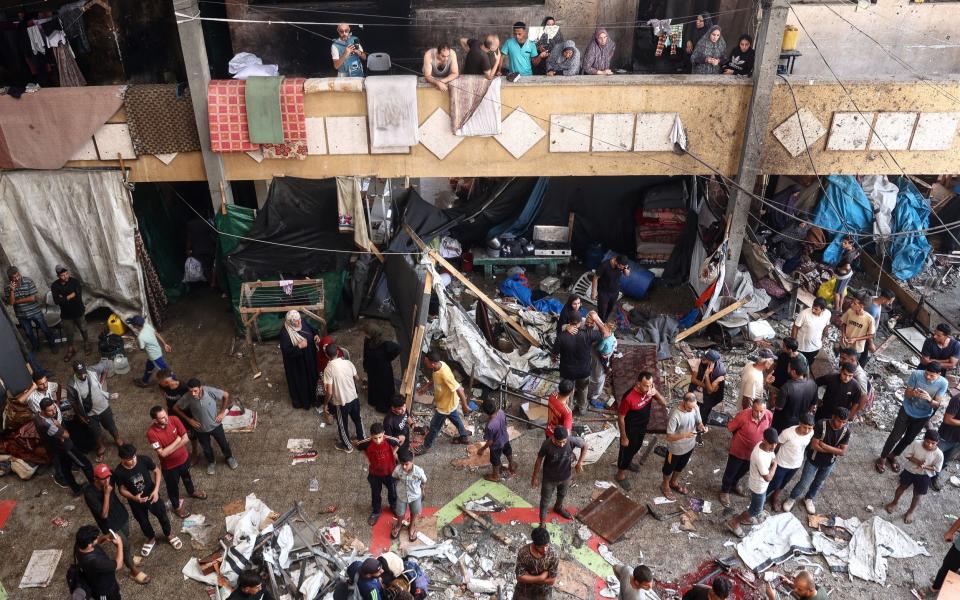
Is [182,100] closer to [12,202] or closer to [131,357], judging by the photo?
[12,202]

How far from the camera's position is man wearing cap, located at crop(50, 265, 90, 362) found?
10797 millimetres

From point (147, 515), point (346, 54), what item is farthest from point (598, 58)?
point (147, 515)

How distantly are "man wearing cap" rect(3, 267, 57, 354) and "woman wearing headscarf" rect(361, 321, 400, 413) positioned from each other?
18.5 ft

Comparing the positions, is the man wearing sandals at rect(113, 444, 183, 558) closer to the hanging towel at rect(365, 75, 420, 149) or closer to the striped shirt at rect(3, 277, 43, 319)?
the striped shirt at rect(3, 277, 43, 319)

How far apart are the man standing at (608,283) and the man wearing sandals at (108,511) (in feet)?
23.5

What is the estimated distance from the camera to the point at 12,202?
11.2 meters

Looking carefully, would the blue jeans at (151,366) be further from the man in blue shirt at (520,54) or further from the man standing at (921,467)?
the man standing at (921,467)

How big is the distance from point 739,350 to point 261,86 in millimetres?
8444

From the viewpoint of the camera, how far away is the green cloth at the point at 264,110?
10234 millimetres

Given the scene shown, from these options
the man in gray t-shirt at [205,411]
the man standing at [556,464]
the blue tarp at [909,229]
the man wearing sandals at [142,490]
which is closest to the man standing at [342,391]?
the man in gray t-shirt at [205,411]

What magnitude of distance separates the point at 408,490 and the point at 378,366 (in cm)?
238

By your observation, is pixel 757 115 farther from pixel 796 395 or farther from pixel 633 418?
pixel 633 418

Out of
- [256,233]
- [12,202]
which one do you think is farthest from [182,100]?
[12,202]

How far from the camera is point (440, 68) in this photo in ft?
33.8
